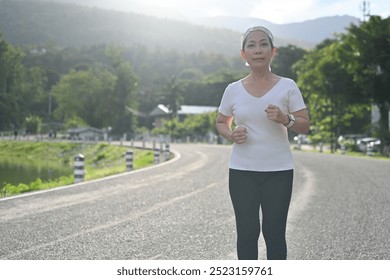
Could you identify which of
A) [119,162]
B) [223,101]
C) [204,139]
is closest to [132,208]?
[223,101]

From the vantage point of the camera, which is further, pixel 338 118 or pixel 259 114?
pixel 338 118

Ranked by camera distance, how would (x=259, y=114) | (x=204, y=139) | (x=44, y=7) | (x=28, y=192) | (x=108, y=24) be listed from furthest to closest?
(x=204, y=139) < (x=28, y=192) < (x=108, y=24) < (x=44, y=7) < (x=259, y=114)

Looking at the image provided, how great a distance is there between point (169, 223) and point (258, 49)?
4.27m

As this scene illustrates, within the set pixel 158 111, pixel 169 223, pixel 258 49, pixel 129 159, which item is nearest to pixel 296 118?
pixel 258 49

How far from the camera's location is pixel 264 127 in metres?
3.47

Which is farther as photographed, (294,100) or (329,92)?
(329,92)

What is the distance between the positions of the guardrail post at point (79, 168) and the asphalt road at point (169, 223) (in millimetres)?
869

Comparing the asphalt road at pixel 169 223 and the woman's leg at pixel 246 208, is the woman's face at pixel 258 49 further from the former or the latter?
the asphalt road at pixel 169 223

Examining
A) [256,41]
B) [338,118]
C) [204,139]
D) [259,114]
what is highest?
[256,41]

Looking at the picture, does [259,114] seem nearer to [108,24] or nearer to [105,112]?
[108,24]

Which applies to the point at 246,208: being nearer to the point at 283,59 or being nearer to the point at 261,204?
the point at 261,204
